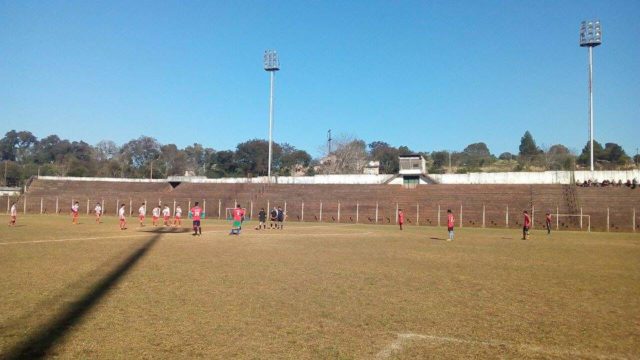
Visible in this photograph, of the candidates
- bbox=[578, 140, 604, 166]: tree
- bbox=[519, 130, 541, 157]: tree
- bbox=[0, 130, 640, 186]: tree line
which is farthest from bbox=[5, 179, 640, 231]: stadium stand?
bbox=[519, 130, 541, 157]: tree

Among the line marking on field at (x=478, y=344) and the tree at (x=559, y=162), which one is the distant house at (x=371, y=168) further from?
the line marking on field at (x=478, y=344)

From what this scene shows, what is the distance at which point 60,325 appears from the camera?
7512mm

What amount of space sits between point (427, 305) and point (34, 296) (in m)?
7.62

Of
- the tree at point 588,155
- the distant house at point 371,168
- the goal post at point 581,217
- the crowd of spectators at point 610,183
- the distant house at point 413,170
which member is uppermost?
the tree at point 588,155

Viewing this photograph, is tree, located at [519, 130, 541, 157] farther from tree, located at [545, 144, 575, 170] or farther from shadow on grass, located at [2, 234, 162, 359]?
shadow on grass, located at [2, 234, 162, 359]

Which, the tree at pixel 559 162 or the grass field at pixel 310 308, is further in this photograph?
the tree at pixel 559 162

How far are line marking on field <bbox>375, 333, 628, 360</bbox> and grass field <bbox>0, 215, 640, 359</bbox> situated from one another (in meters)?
0.03

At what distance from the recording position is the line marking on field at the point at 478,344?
6.52 metres

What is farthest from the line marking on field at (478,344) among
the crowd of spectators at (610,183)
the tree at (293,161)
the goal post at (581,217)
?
the tree at (293,161)

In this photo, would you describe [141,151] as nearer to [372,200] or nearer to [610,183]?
[372,200]

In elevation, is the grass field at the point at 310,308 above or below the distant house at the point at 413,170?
below

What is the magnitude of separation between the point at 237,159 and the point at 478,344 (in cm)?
12133

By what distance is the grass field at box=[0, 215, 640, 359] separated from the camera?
264 inches

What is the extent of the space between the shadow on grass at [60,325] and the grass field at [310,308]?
0.02 m
